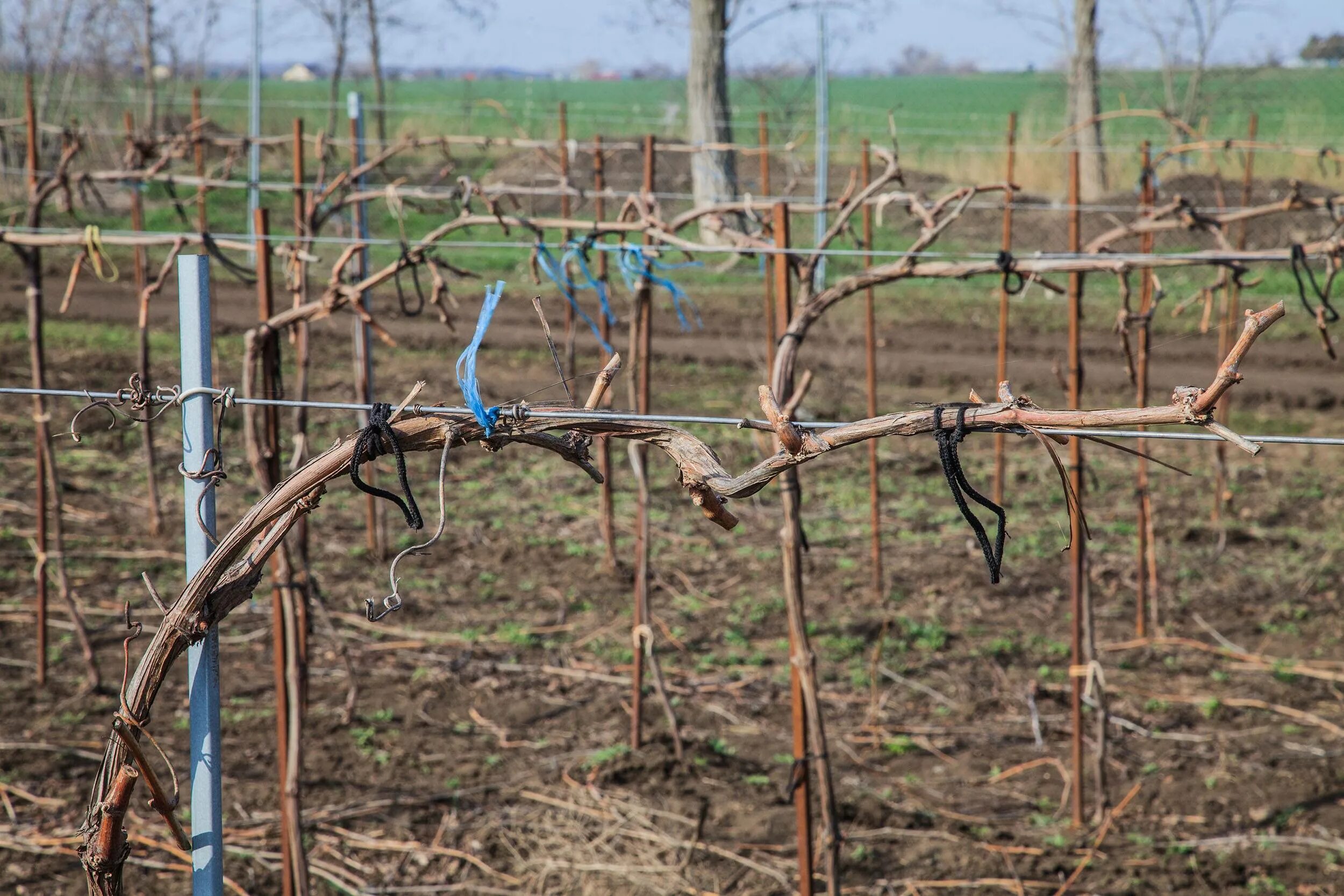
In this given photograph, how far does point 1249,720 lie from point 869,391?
1971mm

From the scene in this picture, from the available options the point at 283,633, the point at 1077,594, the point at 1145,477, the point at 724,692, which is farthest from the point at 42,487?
the point at 1145,477

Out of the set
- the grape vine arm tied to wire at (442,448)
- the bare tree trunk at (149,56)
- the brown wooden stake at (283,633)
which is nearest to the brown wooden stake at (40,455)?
the brown wooden stake at (283,633)

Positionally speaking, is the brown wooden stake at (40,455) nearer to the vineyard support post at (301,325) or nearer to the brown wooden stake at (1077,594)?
the vineyard support post at (301,325)

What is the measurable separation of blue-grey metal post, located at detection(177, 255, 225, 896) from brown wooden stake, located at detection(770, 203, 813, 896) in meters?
1.36

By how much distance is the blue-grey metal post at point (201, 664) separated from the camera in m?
1.72

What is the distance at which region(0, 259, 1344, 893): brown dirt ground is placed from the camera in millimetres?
3424

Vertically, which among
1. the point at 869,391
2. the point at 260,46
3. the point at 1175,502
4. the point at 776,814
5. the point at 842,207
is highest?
the point at 260,46

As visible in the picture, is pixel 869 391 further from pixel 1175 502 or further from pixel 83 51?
pixel 83 51

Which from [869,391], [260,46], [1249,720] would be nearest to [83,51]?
[260,46]

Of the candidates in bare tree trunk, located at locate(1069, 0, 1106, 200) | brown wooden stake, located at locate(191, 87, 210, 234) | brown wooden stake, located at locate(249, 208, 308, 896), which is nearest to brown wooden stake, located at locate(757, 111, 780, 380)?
brown wooden stake, located at locate(249, 208, 308, 896)

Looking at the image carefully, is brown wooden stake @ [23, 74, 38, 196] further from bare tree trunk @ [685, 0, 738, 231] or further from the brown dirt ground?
bare tree trunk @ [685, 0, 738, 231]

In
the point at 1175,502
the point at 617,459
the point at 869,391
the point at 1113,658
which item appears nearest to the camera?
the point at 1113,658

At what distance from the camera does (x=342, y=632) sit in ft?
16.5

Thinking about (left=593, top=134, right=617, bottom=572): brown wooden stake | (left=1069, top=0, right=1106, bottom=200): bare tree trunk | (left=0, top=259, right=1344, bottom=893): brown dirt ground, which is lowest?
(left=0, top=259, right=1344, bottom=893): brown dirt ground
